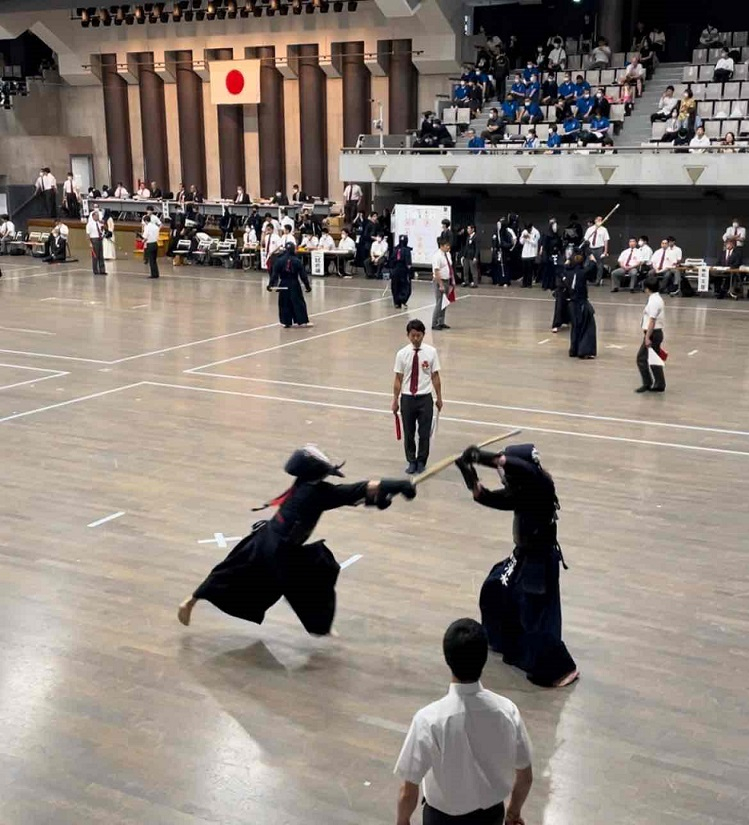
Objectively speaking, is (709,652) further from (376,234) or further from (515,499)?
(376,234)

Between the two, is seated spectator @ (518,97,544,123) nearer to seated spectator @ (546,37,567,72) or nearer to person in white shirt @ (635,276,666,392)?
seated spectator @ (546,37,567,72)

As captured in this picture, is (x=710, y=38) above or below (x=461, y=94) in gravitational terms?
above

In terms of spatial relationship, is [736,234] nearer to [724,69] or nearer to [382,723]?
[724,69]

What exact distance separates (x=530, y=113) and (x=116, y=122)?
56.5 feet

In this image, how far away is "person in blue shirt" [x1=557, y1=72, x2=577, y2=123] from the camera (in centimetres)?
2727

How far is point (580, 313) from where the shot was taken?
51.8 ft

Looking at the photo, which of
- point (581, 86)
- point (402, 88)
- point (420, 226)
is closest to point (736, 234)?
point (581, 86)

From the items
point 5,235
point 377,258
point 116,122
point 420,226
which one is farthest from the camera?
point 116,122

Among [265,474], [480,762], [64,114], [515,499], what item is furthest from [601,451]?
[64,114]

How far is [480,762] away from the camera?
345cm

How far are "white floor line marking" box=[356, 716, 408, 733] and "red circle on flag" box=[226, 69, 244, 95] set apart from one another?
31.7 metres

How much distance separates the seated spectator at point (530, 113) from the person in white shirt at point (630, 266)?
215 inches

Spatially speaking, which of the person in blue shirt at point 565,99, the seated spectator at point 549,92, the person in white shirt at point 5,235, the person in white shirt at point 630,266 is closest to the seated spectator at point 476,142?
the seated spectator at point 549,92

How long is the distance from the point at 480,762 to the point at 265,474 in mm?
6895
